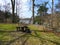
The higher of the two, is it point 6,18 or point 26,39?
point 6,18

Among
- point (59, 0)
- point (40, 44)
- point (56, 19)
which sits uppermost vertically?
point (59, 0)

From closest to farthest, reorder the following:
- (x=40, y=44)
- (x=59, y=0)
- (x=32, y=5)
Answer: (x=40, y=44), (x=59, y=0), (x=32, y=5)

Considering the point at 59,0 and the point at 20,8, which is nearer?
the point at 59,0

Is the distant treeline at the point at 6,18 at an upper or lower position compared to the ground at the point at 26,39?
upper

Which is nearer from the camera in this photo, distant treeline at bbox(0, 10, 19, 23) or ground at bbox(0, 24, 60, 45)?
ground at bbox(0, 24, 60, 45)

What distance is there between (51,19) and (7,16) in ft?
43.7

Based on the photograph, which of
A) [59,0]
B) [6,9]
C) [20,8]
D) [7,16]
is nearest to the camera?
[59,0]

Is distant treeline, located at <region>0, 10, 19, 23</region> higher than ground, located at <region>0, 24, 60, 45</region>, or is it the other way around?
distant treeline, located at <region>0, 10, 19, 23</region>

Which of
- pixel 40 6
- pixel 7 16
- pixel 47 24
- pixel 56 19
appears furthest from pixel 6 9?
pixel 56 19

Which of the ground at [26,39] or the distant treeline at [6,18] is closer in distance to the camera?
the ground at [26,39]

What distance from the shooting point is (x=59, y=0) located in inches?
500

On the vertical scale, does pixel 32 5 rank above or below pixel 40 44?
above

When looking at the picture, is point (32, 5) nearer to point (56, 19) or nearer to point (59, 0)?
point (59, 0)

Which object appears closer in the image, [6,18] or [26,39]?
[26,39]
